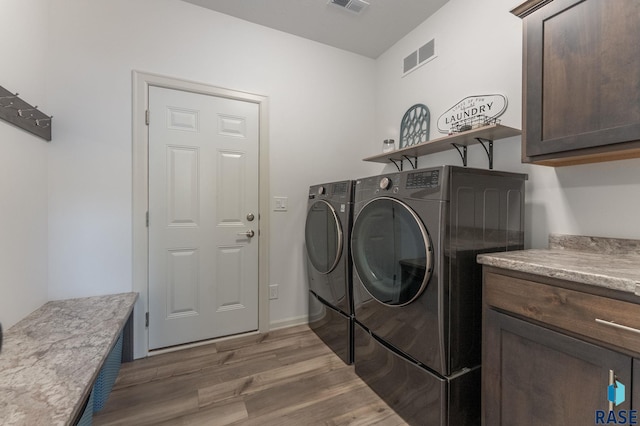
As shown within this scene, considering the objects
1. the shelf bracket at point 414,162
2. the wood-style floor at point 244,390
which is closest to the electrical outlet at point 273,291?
the wood-style floor at point 244,390

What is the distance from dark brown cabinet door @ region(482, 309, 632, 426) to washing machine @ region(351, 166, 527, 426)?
134 millimetres

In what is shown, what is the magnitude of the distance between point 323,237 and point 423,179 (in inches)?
40.8

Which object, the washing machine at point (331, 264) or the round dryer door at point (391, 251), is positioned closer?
the round dryer door at point (391, 251)

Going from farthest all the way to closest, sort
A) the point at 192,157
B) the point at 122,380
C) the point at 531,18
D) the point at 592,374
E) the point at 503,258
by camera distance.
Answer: the point at 192,157, the point at 122,380, the point at 531,18, the point at 503,258, the point at 592,374

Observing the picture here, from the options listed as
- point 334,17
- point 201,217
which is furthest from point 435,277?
point 334,17

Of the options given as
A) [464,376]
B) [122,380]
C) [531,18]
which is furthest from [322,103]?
[122,380]

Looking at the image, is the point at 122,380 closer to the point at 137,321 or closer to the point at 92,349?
the point at 137,321

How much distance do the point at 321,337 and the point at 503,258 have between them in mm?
1585

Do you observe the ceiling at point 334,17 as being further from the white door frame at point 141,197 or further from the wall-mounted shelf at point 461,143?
the wall-mounted shelf at point 461,143

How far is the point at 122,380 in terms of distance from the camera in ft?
5.41

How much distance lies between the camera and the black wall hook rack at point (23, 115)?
1.28m

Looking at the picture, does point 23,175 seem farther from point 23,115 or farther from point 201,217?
point 201,217

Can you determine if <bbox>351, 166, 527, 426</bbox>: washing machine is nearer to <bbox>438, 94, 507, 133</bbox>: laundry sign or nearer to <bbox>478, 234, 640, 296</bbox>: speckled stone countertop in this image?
<bbox>478, 234, 640, 296</bbox>: speckled stone countertop

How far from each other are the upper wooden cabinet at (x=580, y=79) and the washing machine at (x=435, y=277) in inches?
11.4
